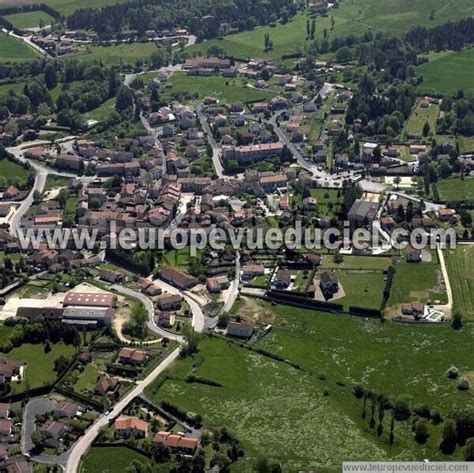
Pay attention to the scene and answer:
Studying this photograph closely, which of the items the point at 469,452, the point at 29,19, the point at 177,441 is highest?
the point at 29,19

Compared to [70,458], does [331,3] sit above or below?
above

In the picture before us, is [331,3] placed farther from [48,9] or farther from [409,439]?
[409,439]

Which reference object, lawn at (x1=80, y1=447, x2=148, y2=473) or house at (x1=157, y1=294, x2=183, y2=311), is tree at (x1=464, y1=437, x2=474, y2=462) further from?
house at (x1=157, y1=294, x2=183, y2=311)

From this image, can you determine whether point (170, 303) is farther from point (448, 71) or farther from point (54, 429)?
point (448, 71)

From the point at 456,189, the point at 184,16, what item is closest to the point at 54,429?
the point at 456,189

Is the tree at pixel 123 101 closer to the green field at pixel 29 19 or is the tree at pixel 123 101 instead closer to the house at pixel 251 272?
the green field at pixel 29 19

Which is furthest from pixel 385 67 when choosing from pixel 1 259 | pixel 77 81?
pixel 1 259
